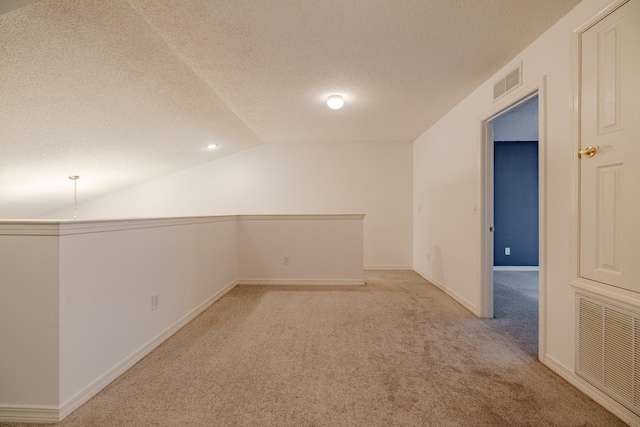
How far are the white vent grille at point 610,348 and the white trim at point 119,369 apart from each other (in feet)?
9.27

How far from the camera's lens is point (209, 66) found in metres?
2.55

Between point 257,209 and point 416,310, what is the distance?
3.52 metres

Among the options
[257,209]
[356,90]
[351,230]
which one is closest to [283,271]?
[351,230]

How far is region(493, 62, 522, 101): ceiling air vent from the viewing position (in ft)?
7.67

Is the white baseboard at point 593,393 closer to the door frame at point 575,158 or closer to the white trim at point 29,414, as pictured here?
the door frame at point 575,158

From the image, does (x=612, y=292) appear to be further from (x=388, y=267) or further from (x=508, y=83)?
(x=388, y=267)

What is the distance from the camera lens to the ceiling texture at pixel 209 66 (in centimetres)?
182

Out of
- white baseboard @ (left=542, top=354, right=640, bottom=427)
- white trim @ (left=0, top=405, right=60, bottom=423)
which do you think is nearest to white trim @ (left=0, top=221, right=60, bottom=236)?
white trim @ (left=0, top=405, right=60, bottom=423)

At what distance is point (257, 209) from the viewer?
18.2ft

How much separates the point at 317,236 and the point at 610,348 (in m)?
3.12

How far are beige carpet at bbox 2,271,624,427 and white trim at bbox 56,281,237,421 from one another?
0.14 ft

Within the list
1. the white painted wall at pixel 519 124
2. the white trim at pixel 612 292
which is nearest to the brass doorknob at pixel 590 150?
the white trim at pixel 612 292

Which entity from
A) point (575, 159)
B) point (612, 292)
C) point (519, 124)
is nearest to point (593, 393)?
point (612, 292)

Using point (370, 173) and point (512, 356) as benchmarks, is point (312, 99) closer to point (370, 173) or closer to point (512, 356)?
point (370, 173)
